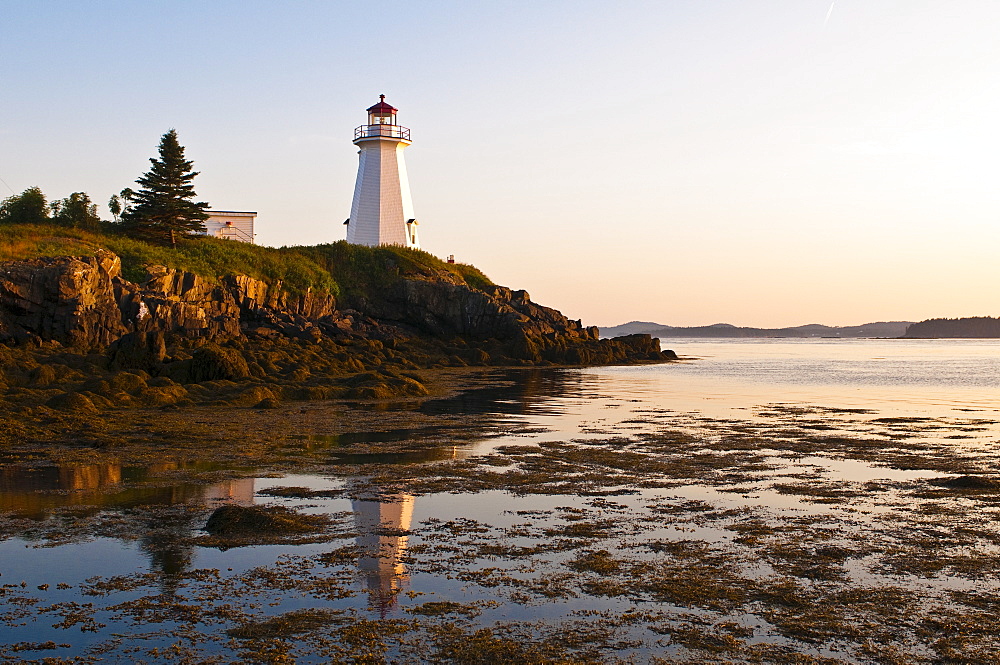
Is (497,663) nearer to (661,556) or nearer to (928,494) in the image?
(661,556)

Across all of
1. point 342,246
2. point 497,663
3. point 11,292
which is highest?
point 342,246

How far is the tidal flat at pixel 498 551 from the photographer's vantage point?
5500 millimetres

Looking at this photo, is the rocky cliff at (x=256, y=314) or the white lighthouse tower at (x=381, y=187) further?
the white lighthouse tower at (x=381, y=187)

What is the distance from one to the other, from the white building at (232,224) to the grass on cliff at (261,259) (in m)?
6.18

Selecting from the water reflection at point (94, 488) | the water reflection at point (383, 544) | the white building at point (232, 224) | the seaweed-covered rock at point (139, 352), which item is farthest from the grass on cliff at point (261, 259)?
the water reflection at point (383, 544)

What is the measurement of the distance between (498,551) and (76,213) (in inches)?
1837

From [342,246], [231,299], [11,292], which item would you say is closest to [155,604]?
[11,292]

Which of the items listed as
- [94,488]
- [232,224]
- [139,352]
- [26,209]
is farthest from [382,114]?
[94,488]

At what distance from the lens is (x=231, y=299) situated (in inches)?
1583

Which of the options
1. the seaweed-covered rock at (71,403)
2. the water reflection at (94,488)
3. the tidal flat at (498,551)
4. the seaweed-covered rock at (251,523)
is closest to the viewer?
the tidal flat at (498,551)

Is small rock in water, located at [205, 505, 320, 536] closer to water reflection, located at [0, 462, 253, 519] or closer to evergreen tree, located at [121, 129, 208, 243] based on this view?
water reflection, located at [0, 462, 253, 519]

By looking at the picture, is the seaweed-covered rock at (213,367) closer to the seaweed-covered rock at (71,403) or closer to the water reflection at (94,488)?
the seaweed-covered rock at (71,403)

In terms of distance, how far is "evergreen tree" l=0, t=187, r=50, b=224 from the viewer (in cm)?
4553

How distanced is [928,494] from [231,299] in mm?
35245
